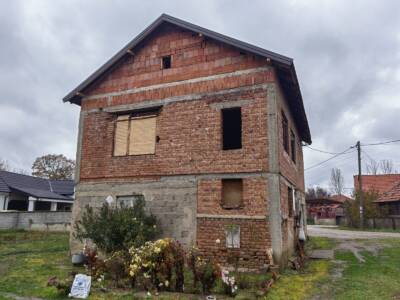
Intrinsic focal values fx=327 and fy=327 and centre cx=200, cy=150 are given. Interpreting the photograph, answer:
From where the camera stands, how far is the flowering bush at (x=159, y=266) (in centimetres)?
706

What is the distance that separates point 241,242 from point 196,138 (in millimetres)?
3654

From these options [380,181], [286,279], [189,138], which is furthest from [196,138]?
[380,181]

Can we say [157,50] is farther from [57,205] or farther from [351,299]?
[57,205]

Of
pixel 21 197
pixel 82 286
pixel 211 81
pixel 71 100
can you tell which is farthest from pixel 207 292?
pixel 21 197

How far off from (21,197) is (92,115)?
73.0 feet

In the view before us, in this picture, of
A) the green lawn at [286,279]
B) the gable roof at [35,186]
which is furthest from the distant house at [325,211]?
the gable roof at [35,186]

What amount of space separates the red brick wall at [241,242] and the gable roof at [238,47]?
4825 millimetres

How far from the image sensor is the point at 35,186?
34.4m

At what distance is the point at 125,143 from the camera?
1232cm

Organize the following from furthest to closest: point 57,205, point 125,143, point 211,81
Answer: point 57,205, point 125,143, point 211,81

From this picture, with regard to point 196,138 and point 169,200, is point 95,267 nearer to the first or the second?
point 169,200

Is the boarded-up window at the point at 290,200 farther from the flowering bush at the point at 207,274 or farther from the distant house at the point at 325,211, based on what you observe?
the distant house at the point at 325,211

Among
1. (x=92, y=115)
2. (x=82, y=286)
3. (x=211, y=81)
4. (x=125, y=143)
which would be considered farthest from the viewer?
(x=92, y=115)

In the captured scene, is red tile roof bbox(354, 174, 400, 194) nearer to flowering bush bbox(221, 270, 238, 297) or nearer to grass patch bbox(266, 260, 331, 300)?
grass patch bbox(266, 260, 331, 300)
